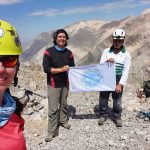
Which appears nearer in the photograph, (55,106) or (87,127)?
(55,106)

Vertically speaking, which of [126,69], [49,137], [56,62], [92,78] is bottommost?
[49,137]

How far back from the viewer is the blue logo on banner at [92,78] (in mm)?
9184

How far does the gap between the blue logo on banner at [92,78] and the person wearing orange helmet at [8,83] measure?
691cm

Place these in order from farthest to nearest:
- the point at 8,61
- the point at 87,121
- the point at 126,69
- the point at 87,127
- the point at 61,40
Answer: the point at 87,121, the point at 87,127, the point at 126,69, the point at 61,40, the point at 8,61

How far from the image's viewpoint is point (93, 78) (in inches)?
363

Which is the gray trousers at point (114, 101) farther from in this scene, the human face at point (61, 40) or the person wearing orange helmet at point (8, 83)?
the person wearing orange helmet at point (8, 83)

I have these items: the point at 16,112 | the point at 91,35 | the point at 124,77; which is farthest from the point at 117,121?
the point at 91,35

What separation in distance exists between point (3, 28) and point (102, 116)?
25.4ft

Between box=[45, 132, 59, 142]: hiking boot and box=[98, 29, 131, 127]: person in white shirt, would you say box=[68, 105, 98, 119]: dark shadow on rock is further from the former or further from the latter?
box=[45, 132, 59, 142]: hiking boot

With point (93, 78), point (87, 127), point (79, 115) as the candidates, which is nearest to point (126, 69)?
point (93, 78)

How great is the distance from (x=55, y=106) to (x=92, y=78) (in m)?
1.51

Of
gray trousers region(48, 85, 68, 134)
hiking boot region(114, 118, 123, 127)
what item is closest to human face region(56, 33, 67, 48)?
gray trousers region(48, 85, 68, 134)

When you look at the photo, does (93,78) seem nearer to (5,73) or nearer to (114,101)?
(114,101)

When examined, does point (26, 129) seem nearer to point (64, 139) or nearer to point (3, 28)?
point (64, 139)
